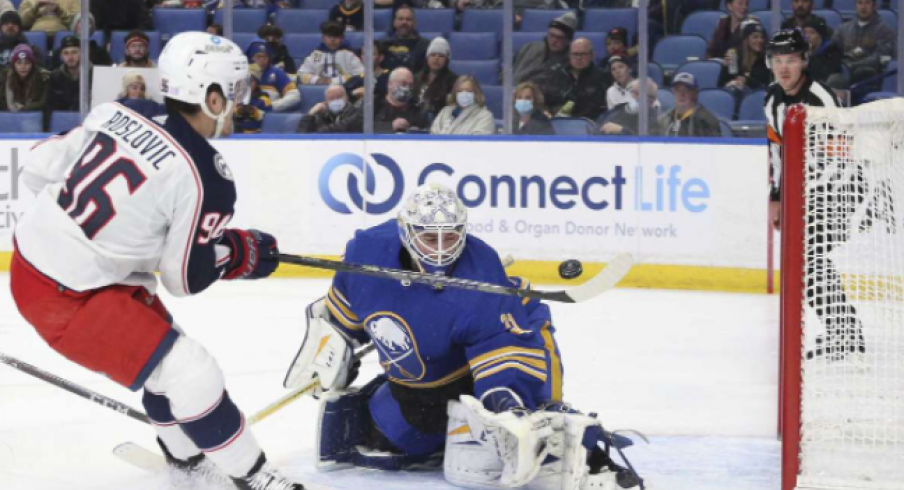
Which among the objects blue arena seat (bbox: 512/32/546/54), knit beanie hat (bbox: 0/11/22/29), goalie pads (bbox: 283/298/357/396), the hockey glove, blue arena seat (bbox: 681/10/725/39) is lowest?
goalie pads (bbox: 283/298/357/396)

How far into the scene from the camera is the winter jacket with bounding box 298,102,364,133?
720cm

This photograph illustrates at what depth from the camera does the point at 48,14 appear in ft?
24.7

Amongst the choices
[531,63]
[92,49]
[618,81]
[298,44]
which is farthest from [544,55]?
[92,49]

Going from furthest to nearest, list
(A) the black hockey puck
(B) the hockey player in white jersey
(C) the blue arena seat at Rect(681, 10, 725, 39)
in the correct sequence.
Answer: (C) the blue arena seat at Rect(681, 10, 725, 39), (A) the black hockey puck, (B) the hockey player in white jersey

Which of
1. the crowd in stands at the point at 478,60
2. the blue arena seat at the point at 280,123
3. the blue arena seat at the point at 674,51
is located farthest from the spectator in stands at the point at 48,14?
the blue arena seat at the point at 674,51

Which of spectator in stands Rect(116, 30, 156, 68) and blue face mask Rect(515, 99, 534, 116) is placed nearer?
blue face mask Rect(515, 99, 534, 116)

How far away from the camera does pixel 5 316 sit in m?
5.93

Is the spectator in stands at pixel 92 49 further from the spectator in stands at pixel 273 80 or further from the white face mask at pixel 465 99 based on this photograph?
the white face mask at pixel 465 99

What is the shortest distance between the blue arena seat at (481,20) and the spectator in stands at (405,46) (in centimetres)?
25

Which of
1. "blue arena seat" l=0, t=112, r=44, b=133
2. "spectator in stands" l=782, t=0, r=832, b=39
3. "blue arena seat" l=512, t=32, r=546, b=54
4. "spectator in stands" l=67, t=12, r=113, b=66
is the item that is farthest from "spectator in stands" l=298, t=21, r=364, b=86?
"spectator in stands" l=782, t=0, r=832, b=39

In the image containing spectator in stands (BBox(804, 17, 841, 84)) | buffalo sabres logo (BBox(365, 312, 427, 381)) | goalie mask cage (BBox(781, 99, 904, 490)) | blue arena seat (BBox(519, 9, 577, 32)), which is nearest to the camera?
goalie mask cage (BBox(781, 99, 904, 490))

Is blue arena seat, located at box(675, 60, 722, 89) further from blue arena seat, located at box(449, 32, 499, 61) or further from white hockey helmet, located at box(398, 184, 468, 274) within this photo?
A: white hockey helmet, located at box(398, 184, 468, 274)

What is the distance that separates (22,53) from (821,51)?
4.27m

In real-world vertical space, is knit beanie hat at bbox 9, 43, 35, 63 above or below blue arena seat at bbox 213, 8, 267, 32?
below
